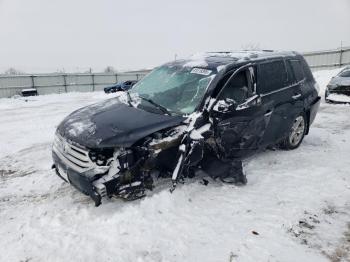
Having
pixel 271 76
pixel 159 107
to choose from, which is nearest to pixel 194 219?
pixel 159 107

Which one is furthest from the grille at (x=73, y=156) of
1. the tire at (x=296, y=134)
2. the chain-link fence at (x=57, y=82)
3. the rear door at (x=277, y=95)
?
the chain-link fence at (x=57, y=82)

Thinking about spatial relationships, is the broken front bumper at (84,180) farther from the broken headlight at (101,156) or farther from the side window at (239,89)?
the side window at (239,89)

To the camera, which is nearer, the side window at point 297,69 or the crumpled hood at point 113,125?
the crumpled hood at point 113,125

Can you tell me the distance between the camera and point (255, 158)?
5957mm

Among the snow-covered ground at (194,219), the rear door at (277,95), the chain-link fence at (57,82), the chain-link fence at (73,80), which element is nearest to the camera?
the snow-covered ground at (194,219)

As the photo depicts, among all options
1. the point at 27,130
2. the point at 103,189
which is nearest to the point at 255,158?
the point at 103,189

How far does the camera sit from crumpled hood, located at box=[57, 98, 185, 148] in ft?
12.8

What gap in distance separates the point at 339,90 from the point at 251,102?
29.4 feet

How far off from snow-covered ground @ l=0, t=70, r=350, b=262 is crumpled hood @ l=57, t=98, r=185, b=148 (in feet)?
2.81

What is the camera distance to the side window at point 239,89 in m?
4.93

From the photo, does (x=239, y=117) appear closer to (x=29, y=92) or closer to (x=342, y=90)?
(x=342, y=90)

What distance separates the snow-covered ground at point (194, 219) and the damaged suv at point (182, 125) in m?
0.30

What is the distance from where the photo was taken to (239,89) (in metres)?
5.14

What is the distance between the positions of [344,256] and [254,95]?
2.73m
